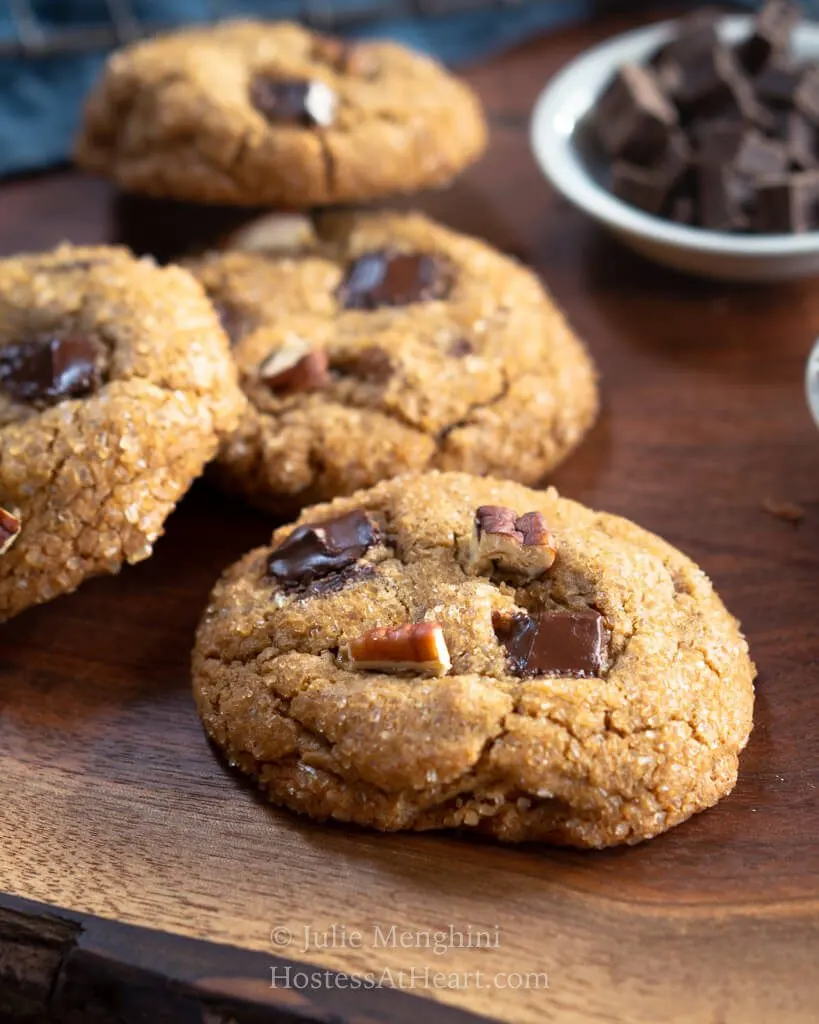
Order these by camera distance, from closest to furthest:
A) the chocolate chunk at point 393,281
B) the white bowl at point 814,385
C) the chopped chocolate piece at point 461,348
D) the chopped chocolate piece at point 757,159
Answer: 1. the white bowl at point 814,385
2. the chopped chocolate piece at point 461,348
3. the chocolate chunk at point 393,281
4. the chopped chocolate piece at point 757,159

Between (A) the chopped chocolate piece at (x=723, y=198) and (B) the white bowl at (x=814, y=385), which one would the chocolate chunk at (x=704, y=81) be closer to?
(A) the chopped chocolate piece at (x=723, y=198)

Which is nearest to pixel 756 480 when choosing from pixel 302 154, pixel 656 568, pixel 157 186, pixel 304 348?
pixel 656 568

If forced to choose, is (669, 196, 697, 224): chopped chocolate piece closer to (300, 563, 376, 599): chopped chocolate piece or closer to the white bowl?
the white bowl

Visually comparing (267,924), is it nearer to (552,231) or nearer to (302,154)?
(302,154)

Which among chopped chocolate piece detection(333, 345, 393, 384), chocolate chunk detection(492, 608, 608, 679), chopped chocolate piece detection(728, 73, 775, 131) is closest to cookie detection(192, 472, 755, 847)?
chocolate chunk detection(492, 608, 608, 679)

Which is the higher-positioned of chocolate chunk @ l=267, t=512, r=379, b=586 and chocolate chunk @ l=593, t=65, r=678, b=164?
chocolate chunk @ l=593, t=65, r=678, b=164

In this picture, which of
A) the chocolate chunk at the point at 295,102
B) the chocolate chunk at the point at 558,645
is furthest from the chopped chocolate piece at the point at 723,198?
the chocolate chunk at the point at 558,645
